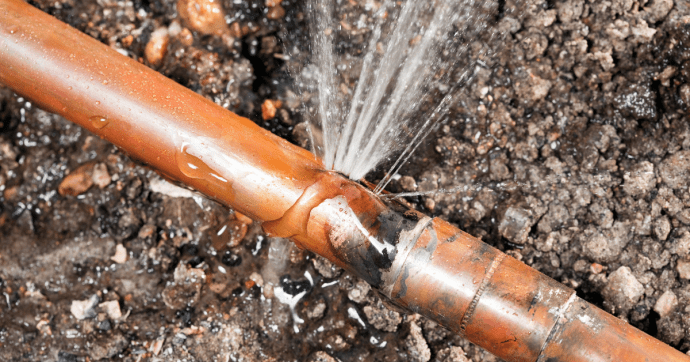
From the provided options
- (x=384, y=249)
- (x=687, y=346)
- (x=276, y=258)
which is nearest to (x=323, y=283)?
(x=276, y=258)

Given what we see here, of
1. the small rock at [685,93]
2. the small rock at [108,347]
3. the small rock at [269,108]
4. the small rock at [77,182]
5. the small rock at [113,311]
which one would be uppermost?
the small rock at [685,93]

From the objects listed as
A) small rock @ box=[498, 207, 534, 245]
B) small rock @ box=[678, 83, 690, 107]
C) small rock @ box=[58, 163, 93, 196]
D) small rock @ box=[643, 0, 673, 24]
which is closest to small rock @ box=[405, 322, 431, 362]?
small rock @ box=[498, 207, 534, 245]

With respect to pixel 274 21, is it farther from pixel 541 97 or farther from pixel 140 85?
pixel 541 97

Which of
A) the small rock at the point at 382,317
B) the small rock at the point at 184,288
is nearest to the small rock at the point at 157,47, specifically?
the small rock at the point at 184,288

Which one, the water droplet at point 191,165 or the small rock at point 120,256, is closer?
the water droplet at point 191,165

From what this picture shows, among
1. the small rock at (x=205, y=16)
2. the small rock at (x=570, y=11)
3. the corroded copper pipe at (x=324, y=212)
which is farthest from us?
the small rock at (x=205, y=16)

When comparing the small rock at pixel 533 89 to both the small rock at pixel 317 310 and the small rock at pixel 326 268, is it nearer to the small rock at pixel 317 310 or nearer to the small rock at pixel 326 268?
the small rock at pixel 326 268

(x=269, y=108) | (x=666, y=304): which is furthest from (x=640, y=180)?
(x=269, y=108)
